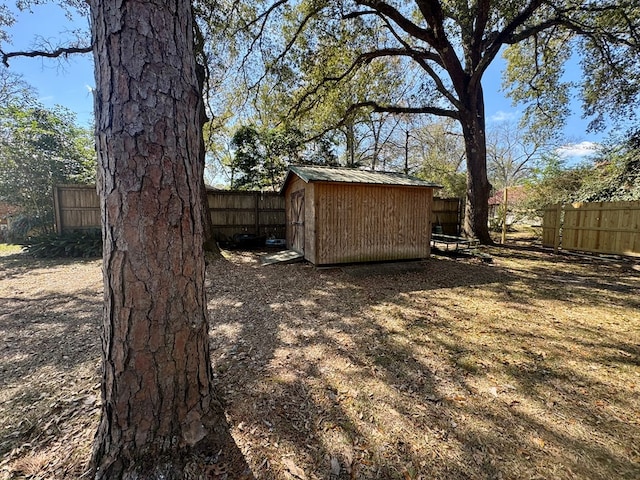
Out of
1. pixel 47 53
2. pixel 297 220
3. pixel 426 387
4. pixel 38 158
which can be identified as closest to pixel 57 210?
pixel 38 158

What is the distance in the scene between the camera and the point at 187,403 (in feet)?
4.99

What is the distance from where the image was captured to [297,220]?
7.71 m

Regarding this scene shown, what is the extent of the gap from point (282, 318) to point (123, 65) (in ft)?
9.78

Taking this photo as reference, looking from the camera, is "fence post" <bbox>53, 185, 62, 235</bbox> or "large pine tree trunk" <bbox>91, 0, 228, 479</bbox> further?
"fence post" <bbox>53, 185, 62, 235</bbox>

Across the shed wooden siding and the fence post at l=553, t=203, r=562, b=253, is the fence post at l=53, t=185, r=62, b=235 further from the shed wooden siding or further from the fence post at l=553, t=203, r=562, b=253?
the fence post at l=553, t=203, r=562, b=253

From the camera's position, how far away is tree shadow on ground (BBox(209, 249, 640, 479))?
1536 mm

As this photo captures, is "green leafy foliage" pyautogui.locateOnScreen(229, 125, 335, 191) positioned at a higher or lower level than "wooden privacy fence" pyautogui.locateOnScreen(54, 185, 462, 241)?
higher

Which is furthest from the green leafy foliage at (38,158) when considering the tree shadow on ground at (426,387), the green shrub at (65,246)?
the tree shadow on ground at (426,387)

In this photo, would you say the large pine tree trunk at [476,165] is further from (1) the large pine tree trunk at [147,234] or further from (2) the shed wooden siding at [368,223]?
(1) the large pine tree trunk at [147,234]

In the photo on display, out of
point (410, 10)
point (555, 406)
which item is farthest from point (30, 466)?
point (410, 10)

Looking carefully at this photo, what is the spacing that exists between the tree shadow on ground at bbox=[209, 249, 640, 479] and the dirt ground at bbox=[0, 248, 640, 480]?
11 millimetres

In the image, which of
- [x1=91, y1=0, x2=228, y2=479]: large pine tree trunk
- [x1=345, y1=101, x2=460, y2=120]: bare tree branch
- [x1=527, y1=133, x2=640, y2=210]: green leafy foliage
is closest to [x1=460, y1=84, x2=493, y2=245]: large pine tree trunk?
[x1=345, y1=101, x2=460, y2=120]: bare tree branch

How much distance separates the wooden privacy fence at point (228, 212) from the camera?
8.46m

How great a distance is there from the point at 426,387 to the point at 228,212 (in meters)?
9.10
